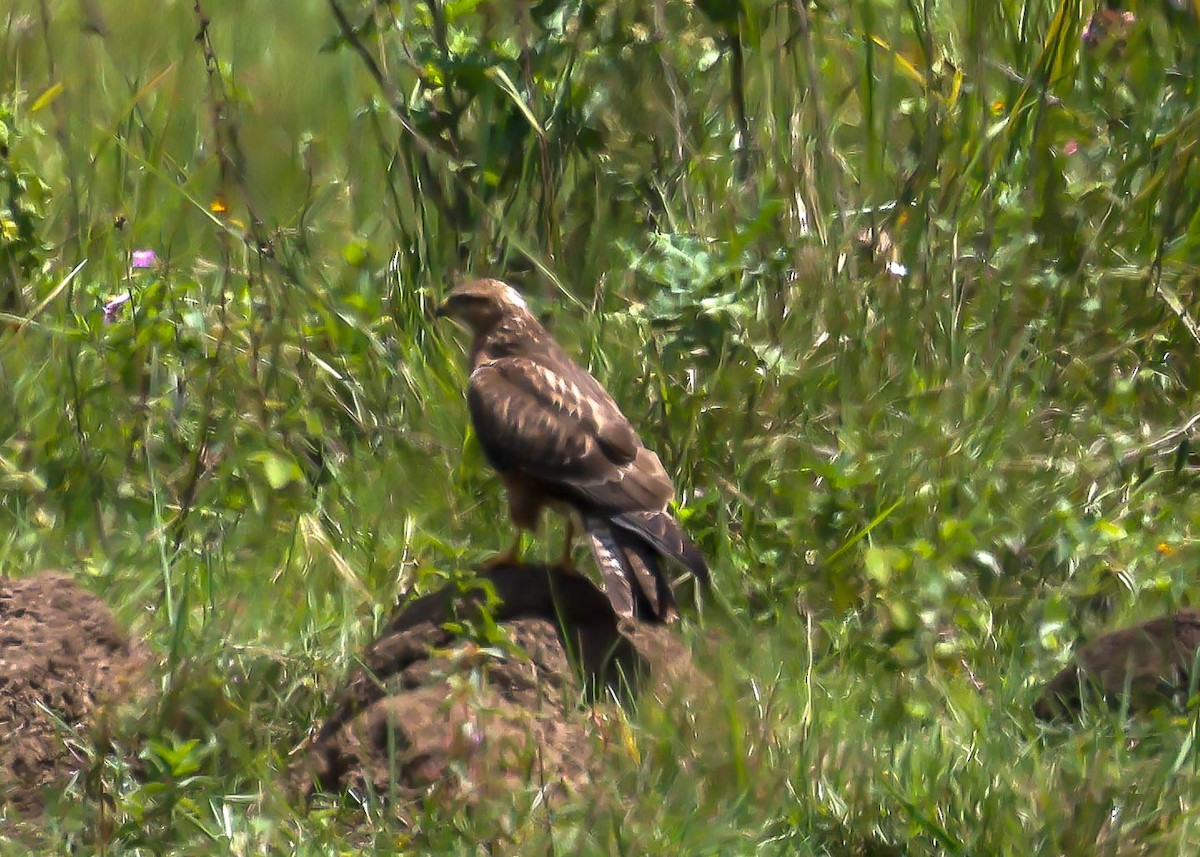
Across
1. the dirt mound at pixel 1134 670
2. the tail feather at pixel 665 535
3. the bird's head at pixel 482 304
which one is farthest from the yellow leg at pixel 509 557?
the dirt mound at pixel 1134 670

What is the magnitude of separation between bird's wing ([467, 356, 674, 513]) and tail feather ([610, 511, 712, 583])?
40mm

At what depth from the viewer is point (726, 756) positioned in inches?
188

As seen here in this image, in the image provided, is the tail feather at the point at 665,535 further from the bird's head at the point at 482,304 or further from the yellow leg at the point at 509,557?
the bird's head at the point at 482,304

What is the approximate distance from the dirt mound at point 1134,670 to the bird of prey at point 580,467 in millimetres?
1016

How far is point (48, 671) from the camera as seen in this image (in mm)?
5258

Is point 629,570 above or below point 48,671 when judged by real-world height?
above

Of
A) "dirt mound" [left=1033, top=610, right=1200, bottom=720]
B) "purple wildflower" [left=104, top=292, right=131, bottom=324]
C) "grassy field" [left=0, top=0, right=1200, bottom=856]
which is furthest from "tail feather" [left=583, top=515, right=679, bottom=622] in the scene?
"purple wildflower" [left=104, top=292, right=131, bottom=324]

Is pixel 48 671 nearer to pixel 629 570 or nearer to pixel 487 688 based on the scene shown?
pixel 487 688

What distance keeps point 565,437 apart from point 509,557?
0.41m

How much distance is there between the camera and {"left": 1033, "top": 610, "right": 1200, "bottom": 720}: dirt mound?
5.28 metres

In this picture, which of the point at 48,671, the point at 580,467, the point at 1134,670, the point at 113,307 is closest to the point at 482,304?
the point at 580,467

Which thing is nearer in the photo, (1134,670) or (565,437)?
(1134,670)

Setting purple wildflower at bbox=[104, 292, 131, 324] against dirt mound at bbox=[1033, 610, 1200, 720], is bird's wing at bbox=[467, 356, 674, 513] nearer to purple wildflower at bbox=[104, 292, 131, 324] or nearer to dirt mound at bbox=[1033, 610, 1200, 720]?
dirt mound at bbox=[1033, 610, 1200, 720]

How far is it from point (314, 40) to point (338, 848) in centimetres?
717
